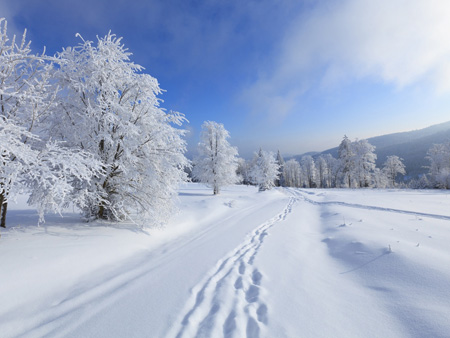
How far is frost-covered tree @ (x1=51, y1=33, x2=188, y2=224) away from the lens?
7027 millimetres

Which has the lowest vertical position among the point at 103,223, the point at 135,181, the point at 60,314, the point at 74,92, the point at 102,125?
the point at 60,314

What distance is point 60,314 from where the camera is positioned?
129 inches

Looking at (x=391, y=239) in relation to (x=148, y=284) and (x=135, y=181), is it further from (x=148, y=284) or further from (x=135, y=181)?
(x=135, y=181)

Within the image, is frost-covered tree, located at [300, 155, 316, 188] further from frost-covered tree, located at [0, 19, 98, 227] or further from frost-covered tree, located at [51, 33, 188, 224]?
frost-covered tree, located at [0, 19, 98, 227]

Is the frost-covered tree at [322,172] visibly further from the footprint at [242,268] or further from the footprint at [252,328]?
the footprint at [252,328]

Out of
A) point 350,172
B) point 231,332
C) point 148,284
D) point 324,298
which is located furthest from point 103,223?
point 350,172

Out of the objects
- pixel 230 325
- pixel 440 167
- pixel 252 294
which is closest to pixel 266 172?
pixel 440 167

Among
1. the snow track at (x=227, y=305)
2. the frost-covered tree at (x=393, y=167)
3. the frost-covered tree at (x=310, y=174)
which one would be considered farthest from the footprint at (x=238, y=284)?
the frost-covered tree at (x=310, y=174)

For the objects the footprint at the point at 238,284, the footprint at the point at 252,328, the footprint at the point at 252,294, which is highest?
the footprint at the point at 252,328

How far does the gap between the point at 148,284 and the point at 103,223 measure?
Answer: 194 inches

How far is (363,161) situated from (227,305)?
50767 millimetres

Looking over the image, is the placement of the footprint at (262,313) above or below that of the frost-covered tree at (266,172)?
below

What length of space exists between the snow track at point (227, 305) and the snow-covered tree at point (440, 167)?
134 feet

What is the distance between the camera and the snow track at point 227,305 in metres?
2.75
